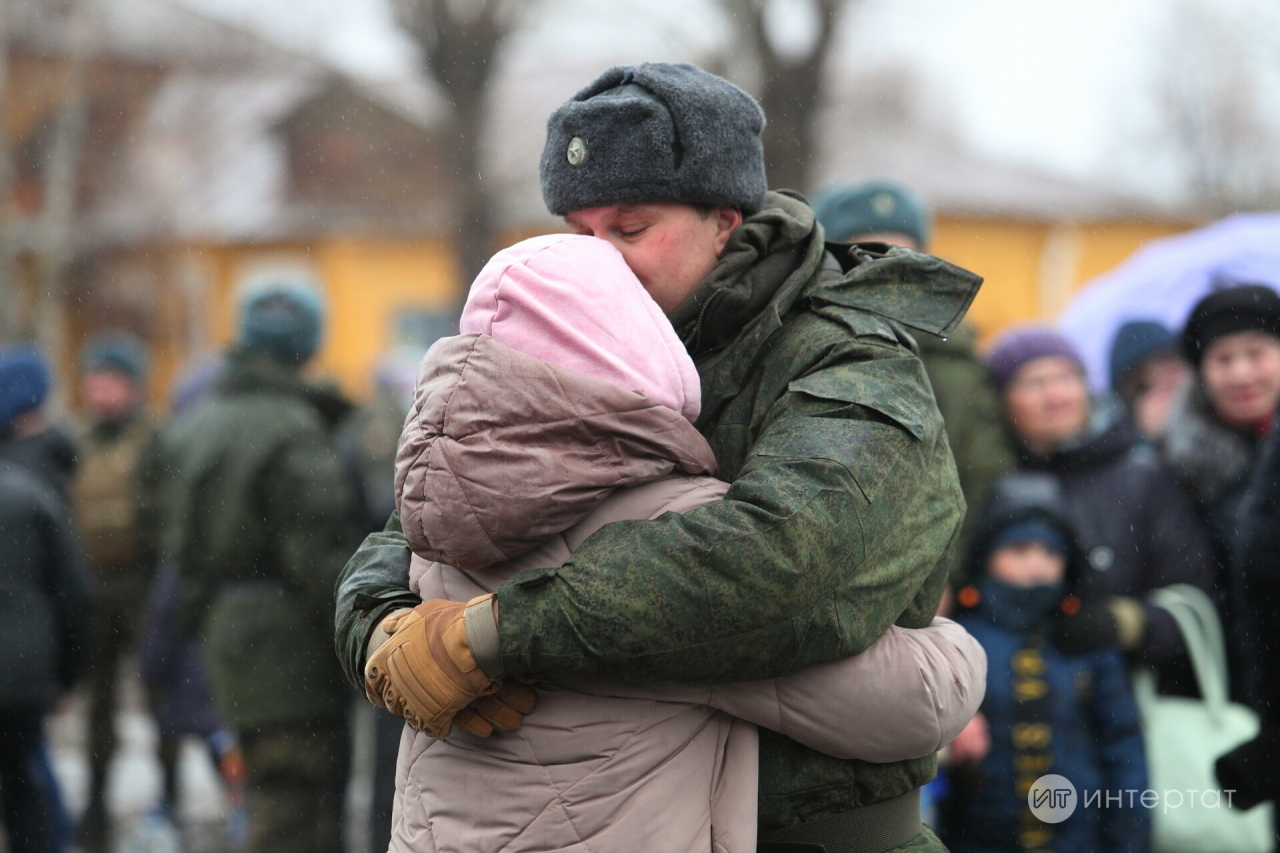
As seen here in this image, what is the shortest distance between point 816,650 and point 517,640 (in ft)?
1.15

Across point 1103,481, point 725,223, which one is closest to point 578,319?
point 725,223

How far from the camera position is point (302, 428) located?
397cm

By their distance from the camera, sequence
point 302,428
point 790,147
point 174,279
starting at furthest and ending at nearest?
point 174,279 < point 790,147 < point 302,428

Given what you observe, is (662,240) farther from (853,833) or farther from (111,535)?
(111,535)

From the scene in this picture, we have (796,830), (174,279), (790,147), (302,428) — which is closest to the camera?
(796,830)

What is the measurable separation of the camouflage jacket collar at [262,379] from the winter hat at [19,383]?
2.61ft

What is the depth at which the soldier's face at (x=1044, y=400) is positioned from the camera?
352cm

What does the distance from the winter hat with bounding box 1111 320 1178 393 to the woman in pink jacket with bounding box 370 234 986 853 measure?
334 cm

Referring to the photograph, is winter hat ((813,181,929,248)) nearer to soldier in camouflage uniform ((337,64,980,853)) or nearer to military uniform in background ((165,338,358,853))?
soldier in camouflage uniform ((337,64,980,853))

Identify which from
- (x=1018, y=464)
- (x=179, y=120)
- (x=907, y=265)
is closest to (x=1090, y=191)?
(x=179, y=120)

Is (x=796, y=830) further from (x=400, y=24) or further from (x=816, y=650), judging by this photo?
(x=400, y=24)

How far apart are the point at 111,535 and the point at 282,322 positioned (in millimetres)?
2146

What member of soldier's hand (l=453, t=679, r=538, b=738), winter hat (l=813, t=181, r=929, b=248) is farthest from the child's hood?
winter hat (l=813, t=181, r=929, b=248)

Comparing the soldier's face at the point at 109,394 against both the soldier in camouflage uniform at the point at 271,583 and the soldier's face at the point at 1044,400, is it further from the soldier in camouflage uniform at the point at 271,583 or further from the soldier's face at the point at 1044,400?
the soldier's face at the point at 1044,400
